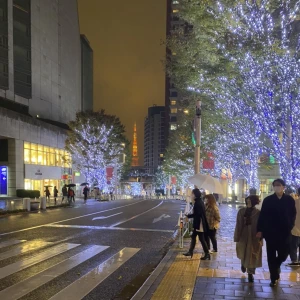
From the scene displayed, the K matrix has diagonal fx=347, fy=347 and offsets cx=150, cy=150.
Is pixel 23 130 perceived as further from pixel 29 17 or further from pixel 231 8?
pixel 231 8

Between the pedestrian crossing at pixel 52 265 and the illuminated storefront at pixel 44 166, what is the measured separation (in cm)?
3239

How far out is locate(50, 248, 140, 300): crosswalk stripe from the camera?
6.19 metres

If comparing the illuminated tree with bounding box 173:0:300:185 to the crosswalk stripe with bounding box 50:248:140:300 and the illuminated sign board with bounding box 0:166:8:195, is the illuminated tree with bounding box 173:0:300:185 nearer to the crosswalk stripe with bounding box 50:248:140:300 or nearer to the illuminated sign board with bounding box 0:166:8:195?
the crosswalk stripe with bounding box 50:248:140:300

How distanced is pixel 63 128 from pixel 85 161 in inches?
292

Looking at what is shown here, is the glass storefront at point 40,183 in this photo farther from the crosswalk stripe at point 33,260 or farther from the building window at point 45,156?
the crosswalk stripe at point 33,260

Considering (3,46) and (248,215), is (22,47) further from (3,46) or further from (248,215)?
(248,215)

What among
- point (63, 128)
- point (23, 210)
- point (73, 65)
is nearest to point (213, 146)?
point (23, 210)

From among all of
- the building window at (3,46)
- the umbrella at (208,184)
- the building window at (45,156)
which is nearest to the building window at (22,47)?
the building window at (3,46)

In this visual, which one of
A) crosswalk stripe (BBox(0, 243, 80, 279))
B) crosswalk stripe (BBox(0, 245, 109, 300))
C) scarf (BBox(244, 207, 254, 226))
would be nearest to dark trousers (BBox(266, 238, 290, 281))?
scarf (BBox(244, 207, 254, 226))

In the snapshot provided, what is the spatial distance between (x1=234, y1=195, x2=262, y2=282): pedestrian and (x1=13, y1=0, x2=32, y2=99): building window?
42814mm

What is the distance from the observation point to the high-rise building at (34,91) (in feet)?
131

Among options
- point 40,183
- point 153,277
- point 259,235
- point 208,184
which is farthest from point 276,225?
point 40,183

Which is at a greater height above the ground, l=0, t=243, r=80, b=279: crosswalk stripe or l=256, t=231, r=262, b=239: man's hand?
l=256, t=231, r=262, b=239: man's hand

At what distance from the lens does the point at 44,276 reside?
24.3ft
